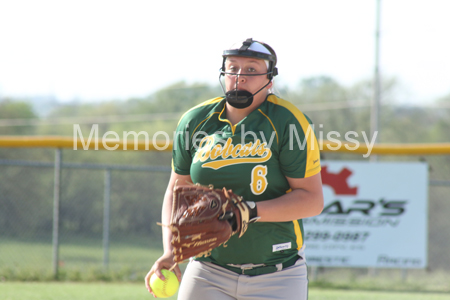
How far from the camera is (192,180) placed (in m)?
2.47

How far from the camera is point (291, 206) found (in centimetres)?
220

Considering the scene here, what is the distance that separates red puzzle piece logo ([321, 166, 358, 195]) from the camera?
697cm

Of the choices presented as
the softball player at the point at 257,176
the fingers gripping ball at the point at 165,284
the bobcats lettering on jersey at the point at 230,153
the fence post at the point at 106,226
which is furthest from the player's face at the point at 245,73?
the fence post at the point at 106,226

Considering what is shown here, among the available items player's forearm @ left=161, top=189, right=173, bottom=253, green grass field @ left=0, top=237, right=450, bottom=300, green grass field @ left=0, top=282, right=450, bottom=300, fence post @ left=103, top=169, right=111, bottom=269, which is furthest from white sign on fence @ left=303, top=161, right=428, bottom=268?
player's forearm @ left=161, top=189, right=173, bottom=253

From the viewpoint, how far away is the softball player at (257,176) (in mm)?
2275

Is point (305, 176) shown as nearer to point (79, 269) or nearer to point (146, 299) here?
point (146, 299)

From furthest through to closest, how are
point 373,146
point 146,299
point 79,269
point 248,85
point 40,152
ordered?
point 40,152, point 373,146, point 79,269, point 146,299, point 248,85

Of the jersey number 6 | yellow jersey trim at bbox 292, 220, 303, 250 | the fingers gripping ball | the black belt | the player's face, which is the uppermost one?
the player's face

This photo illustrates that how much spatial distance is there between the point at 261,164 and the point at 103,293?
4272 mm

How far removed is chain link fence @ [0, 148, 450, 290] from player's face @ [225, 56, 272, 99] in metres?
4.99

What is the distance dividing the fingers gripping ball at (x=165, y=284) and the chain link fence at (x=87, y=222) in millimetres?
4758

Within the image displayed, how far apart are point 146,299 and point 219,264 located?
11.2 feet

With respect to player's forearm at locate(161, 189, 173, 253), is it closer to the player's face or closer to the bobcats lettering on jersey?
the bobcats lettering on jersey

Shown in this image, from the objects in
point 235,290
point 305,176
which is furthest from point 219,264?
point 305,176
